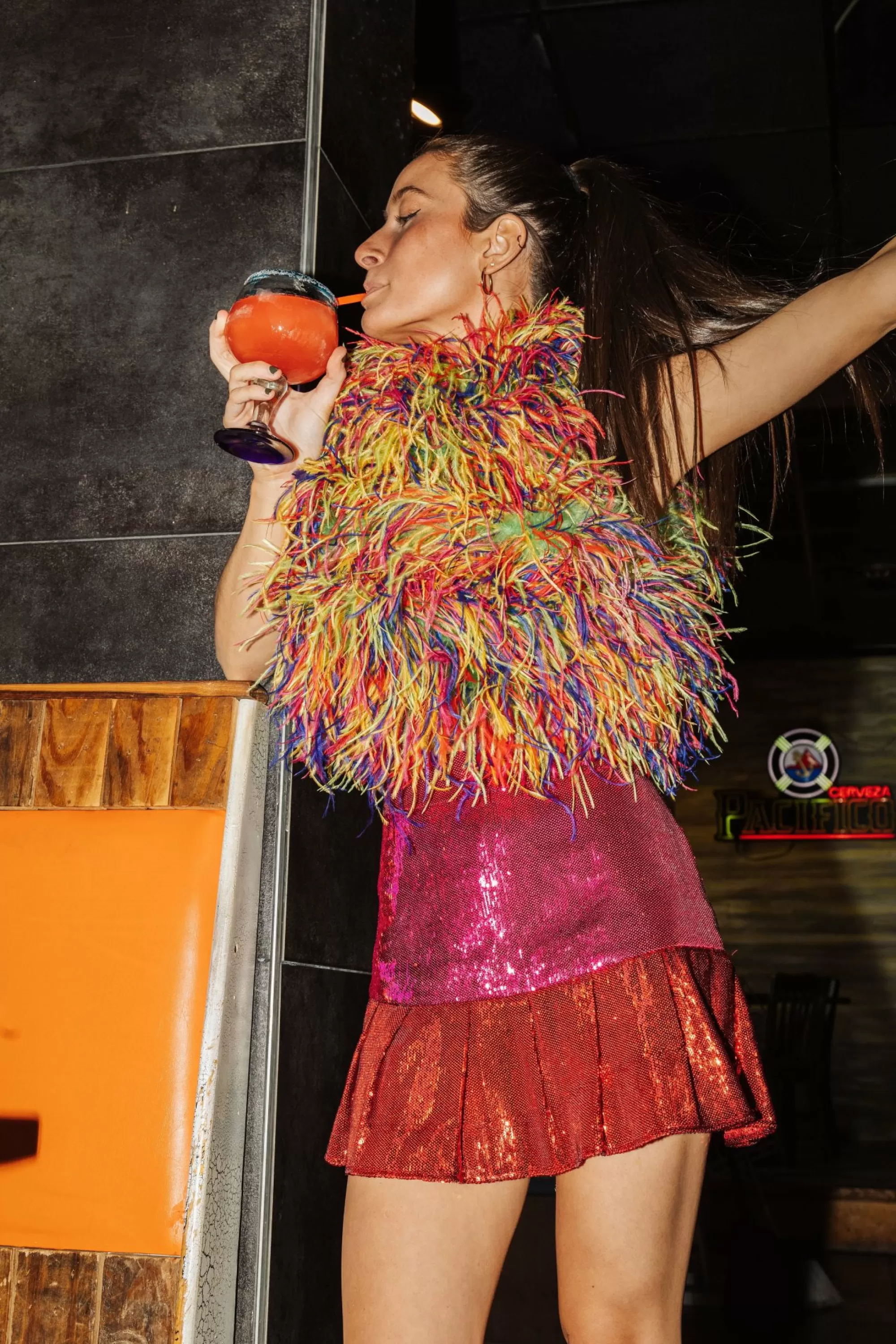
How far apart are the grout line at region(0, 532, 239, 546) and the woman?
1.24ft

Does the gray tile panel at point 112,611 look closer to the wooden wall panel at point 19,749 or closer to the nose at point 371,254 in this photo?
the wooden wall panel at point 19,749

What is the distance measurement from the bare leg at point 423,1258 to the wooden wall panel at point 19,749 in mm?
624

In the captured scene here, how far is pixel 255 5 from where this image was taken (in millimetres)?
1988

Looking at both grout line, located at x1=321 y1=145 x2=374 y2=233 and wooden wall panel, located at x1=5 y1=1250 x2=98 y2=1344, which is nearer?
wooden wall panel, located at x1=5 y1=1250 x2=98 y2=1344

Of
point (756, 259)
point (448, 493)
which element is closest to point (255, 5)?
point (756, 259)

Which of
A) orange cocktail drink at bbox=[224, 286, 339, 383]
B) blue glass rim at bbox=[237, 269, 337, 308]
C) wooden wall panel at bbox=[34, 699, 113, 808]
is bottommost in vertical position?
wooden wall panel at bbox=[34, 699, 113, 808]

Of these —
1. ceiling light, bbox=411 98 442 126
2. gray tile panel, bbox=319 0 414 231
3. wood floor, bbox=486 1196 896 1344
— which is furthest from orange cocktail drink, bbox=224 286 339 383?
wood floor, bbox=486 1196 896 1344

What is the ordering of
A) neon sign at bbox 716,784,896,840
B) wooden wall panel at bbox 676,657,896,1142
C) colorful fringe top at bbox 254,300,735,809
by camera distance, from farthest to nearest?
neon sign at bbox 716,784,896,840, wooden wall panel at bbox 676,657,896,1142, colorful fringe top at bbox 254,300,735,809

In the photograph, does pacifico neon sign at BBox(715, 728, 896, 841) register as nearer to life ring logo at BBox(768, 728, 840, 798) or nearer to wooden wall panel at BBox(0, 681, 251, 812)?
life ring logo at BBox(768, 728, 840, 798)

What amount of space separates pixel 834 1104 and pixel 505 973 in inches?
332

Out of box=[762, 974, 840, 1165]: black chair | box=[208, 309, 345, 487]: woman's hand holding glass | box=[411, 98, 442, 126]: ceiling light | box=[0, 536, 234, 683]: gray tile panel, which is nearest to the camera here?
box=[208, 309, 345, 487]: woman's hand holding glass

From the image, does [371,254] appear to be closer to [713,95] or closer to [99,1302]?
[99,1302]

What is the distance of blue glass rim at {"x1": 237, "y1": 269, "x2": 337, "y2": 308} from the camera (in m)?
1.44

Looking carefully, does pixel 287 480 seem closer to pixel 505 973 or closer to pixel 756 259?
pixel 505 973
